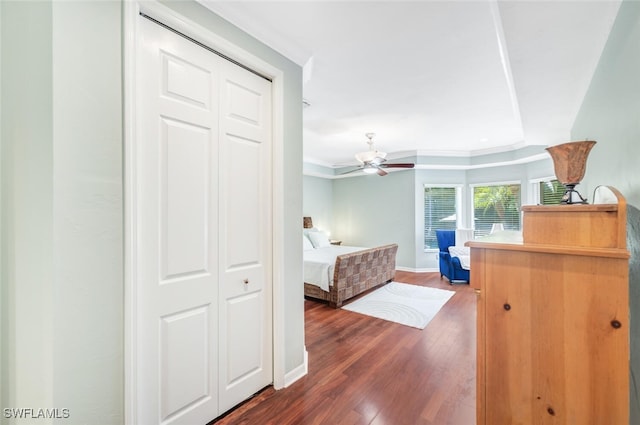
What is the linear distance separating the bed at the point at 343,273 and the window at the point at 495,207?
8.39 ft

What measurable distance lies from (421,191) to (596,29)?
4.52 meters

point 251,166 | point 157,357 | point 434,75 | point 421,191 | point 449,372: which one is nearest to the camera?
point 157,357

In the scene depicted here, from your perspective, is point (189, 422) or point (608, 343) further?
point (189, 422)

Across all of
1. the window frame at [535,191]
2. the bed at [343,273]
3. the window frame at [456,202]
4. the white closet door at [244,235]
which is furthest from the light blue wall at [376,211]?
the white closet door at [244,235]

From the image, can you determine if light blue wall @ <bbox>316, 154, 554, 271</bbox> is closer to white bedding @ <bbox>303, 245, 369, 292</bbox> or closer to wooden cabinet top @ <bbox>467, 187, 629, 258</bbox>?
white bedding @ <bbox>303, 245, 369, 292</bbox>

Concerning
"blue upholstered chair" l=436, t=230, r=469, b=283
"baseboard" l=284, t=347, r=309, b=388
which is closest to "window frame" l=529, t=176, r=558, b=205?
"blue upholstered chair" l=436, t=230, r=469, b=283

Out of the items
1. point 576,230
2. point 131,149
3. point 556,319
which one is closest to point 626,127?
point 576,230

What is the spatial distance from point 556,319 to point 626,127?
1056mm

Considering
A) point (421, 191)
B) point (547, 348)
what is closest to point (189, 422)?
point (547, 348)

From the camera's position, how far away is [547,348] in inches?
39.4

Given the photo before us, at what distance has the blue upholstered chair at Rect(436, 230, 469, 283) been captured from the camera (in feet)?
16.1

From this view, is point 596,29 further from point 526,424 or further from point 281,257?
point 281,257

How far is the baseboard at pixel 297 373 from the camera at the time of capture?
203 centimetres

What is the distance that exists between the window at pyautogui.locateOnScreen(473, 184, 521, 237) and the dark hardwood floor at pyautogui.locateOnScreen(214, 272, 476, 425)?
3188 mm
